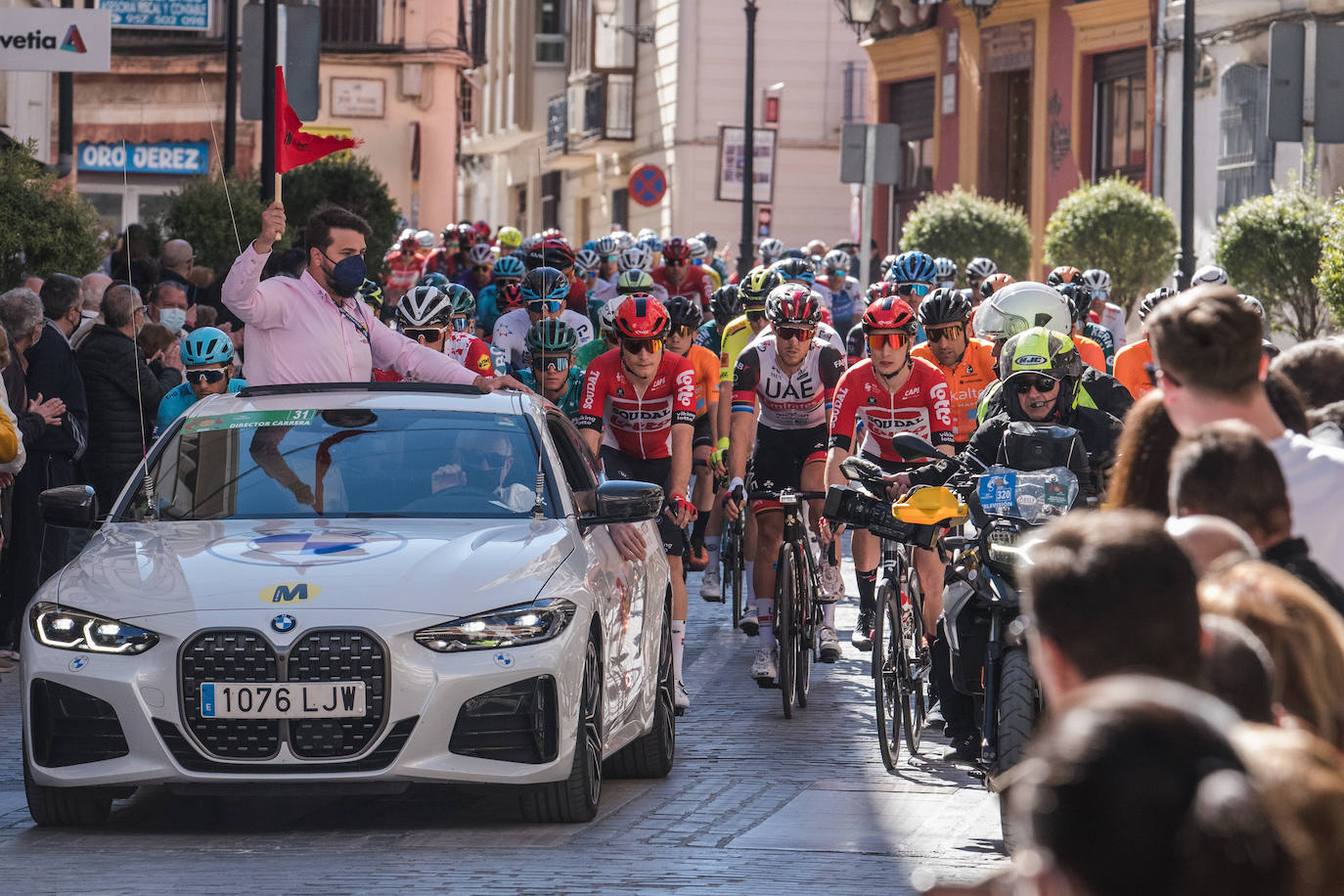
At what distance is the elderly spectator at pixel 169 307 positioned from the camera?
16266 mm

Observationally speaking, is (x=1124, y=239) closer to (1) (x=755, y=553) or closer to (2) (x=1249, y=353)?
(1) (x=755, y=553)

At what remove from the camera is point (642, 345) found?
37.8 ft

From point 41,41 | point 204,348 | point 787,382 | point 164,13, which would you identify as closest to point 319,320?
point 204,348

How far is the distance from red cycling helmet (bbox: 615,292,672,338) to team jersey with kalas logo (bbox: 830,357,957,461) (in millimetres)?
1056

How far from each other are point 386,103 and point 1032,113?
15983 mm

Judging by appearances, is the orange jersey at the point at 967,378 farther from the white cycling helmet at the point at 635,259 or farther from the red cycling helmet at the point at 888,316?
the white cycling helmet at the point at 635,259

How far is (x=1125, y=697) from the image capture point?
2.33 metres

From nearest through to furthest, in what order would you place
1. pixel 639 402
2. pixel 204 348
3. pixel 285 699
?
1. pixel 285 699
2. pixel 204 348
3. pixel 639 402

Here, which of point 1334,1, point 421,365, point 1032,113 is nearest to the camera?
point 421,365

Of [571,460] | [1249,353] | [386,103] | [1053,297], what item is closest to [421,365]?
[571,460]

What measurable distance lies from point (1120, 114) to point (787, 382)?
24.2 m

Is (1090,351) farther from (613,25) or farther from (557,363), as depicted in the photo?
(613,25)

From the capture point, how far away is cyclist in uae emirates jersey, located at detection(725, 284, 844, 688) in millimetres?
12312

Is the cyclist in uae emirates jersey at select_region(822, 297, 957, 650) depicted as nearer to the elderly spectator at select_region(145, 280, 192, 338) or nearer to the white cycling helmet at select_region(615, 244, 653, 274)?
the elderly spectator at select_region(145, 280, 192, 338)
